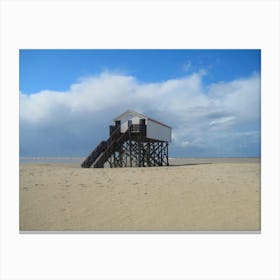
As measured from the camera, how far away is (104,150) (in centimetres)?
1273

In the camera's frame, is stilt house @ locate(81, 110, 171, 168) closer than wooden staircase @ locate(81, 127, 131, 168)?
No

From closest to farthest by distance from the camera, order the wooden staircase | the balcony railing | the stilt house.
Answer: the wooden staircase, the stilt house, the balcony railing

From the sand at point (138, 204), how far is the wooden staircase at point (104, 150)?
3892mm

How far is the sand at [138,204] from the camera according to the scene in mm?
6250

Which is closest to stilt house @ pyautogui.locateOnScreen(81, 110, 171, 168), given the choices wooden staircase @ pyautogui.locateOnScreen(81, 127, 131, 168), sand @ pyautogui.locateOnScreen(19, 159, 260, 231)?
wooden staircase @ pyautogui.locateOnScreen(81, 127, 131, 168)

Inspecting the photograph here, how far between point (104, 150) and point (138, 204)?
629 cm

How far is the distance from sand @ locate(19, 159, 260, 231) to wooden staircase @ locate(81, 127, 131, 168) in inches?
153

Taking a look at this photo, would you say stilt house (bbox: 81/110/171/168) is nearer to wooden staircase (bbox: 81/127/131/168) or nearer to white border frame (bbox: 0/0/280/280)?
wooden staircase (bbox: 81/127/131/168)

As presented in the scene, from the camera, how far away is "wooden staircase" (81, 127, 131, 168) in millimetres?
11969
